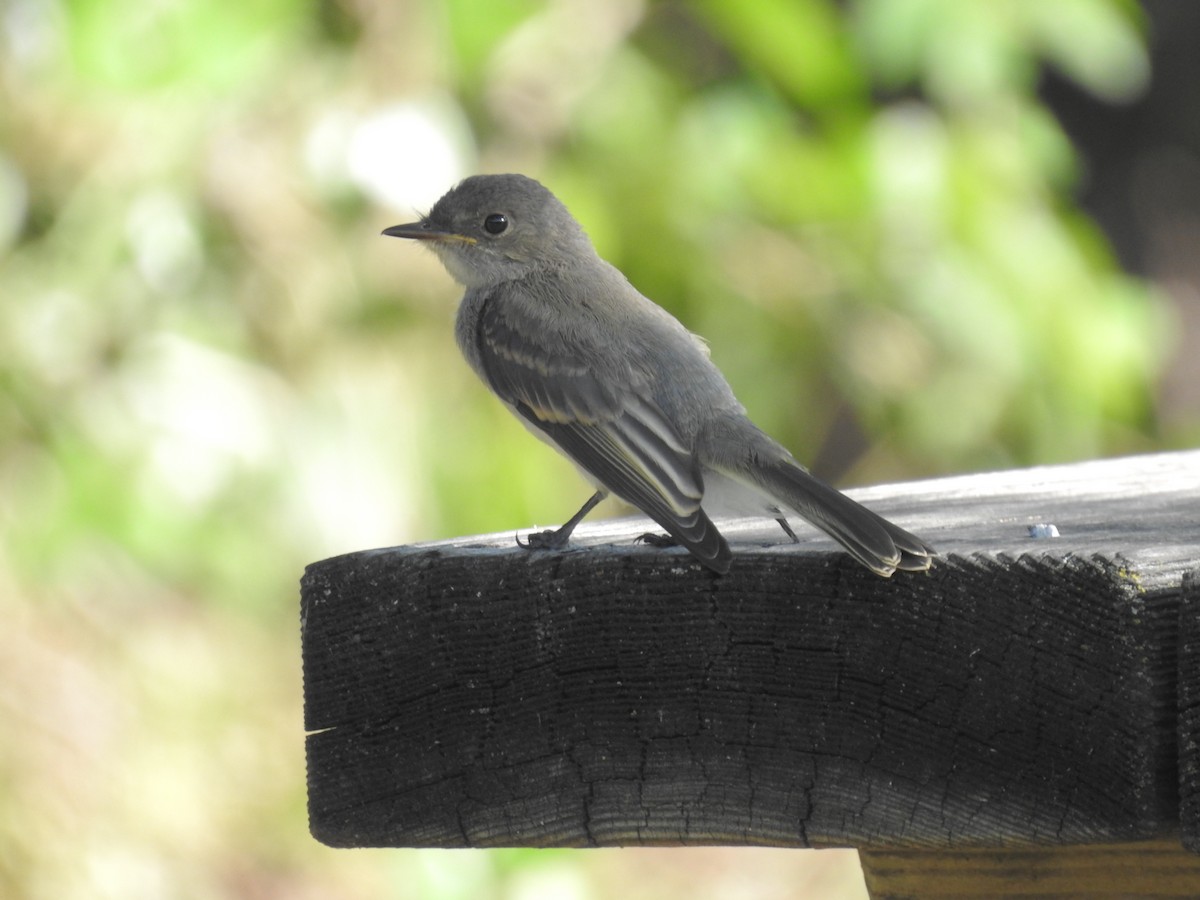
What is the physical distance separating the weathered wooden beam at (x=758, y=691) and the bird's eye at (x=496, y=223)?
2172 millimetres

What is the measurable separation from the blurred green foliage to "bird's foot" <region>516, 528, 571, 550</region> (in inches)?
75.8

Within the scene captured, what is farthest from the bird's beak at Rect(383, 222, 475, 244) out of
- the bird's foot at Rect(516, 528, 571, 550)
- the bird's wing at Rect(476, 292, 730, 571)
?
the bird's foot at Rect(516, 528, 571, 550)

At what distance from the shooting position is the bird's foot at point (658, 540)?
2502mm

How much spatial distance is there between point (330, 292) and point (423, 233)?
671 mm

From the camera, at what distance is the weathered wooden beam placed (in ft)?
6.30

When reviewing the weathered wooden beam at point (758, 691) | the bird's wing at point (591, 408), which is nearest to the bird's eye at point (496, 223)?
the bird's wing at point (591, 408)

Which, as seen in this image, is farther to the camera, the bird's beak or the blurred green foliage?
the blurred green foliage

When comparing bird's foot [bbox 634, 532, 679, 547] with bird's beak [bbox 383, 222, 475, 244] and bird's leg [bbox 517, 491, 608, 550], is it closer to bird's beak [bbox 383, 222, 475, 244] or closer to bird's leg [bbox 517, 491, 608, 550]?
bird's leg [bbox 517, 491, 608, 550]

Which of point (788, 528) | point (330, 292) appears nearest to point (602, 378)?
point (788, 528)

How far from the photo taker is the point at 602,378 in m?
3.77

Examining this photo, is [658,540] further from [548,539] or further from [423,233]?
[423,233]

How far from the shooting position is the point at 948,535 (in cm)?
251

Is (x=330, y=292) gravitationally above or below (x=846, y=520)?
above

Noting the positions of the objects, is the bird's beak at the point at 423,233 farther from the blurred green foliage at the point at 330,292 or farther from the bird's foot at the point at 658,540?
the bird's foot at the point at 658,540
